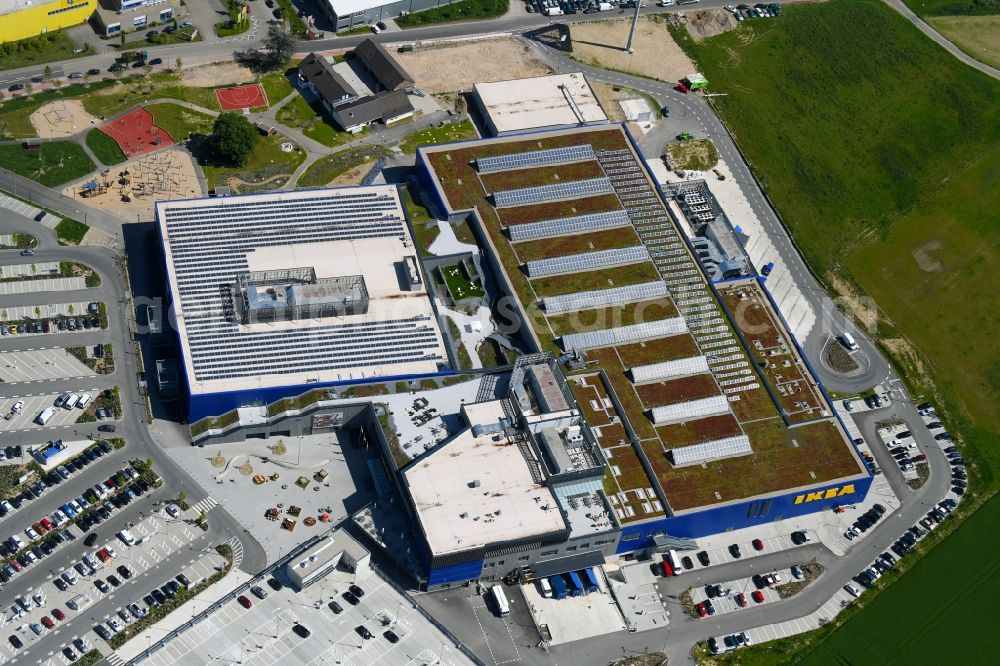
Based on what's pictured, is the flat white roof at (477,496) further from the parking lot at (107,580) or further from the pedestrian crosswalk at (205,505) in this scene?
the parking lot at (107,580)

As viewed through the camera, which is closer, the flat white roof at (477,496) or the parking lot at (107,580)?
the parking lot at (107,580)

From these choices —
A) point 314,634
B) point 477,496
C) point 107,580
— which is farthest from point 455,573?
point 107,580

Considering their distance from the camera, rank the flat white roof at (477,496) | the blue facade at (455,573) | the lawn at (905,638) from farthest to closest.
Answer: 1. the lawn at (905,638)
2. the blue facade at (455,573)
3. the flat white roof at (477,496)

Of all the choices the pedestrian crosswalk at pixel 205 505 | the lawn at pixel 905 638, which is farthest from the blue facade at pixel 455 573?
the lawn at pixel 905 638

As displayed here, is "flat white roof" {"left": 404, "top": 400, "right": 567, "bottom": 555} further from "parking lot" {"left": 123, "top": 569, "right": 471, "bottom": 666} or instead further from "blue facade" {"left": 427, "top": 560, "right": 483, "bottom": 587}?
"parking lot" {"left": 123, "top": 569, "right": 471, "bottom": 666}

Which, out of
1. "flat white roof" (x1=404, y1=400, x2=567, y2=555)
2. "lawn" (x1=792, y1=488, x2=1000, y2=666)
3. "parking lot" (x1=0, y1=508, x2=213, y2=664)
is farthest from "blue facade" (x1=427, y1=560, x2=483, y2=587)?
"lawn" (x1=792, y1=488, x2=1000, y2=666)

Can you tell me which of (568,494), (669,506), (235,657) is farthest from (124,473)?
(669,506)
